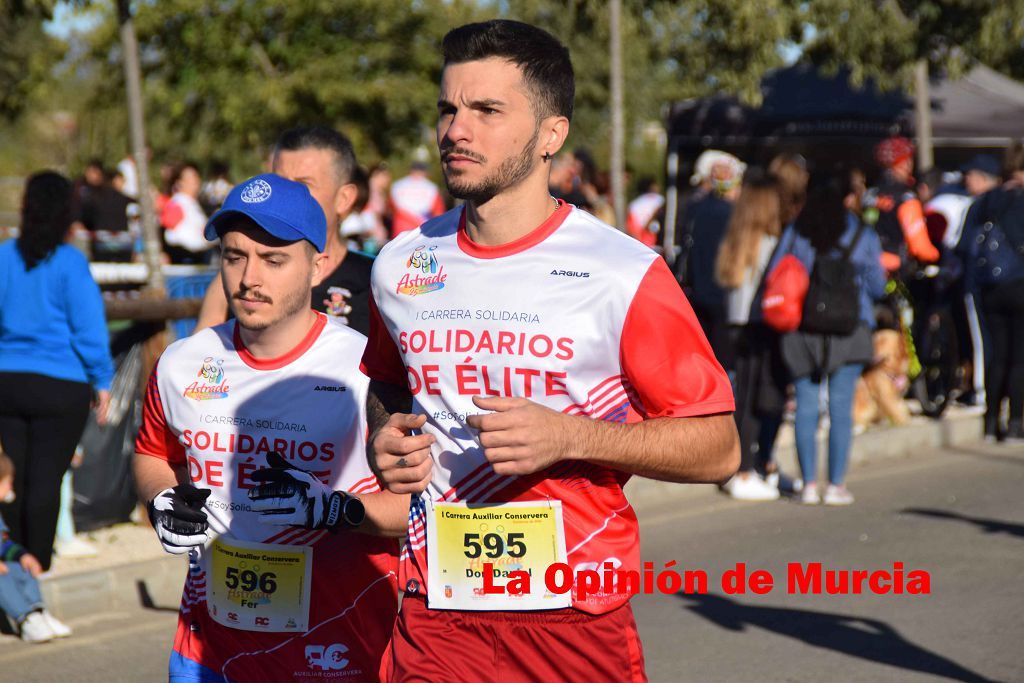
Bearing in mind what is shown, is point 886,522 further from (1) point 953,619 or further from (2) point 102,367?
(2) point 102,367

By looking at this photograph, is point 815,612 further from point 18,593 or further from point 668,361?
point 668,361

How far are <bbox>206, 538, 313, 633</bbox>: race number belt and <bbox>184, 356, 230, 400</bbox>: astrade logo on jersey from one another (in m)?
0.37

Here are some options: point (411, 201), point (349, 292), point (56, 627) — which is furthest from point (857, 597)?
point (411, 201)

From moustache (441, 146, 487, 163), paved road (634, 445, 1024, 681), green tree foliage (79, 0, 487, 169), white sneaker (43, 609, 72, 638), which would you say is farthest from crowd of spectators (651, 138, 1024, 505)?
green tree foliage (79, 0, 487, 169)

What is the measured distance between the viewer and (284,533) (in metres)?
3.55

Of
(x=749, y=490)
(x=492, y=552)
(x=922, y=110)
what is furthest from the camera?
(x=922, y=110)

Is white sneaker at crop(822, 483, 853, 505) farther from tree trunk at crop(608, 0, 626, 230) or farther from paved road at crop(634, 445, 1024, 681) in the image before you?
tree trunk at crop(608, 0, 626, 230)

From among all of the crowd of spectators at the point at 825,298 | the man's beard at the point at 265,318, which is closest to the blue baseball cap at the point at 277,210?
the man's beard at the point at 265,318

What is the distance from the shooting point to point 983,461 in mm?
10875

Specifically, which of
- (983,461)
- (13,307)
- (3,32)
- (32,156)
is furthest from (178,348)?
(32,156)

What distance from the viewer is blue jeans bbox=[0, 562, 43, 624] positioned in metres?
6.29

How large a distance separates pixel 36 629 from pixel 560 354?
14.3 feet

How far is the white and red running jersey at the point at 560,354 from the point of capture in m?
2.92

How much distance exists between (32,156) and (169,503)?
4630cm
